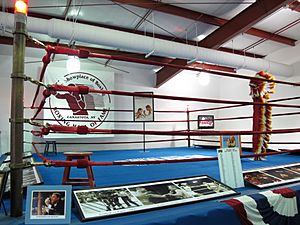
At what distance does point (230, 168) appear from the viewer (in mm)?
1366

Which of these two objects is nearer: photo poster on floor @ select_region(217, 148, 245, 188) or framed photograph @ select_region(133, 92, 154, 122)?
photo poster on floor @ select_region(217, 148, 245, 188)

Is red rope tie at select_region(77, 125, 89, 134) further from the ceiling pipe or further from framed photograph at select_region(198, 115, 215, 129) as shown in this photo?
framed photograph at select_region(198, 115, 215, 129)

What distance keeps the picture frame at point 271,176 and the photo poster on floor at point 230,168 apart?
9cm

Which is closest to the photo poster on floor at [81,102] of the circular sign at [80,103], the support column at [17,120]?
the circular sign at [80,103]

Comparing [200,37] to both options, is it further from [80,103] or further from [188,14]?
[80,103]

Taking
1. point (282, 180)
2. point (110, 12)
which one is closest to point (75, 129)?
point (282, 180)

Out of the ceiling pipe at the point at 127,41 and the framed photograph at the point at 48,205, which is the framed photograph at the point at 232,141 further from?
the framed photograph at the point at 48,205

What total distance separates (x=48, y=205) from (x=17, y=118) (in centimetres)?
37

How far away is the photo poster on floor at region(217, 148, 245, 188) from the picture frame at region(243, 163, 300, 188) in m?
0.09

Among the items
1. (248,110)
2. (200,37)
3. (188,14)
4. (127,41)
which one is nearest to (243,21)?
(188,14)

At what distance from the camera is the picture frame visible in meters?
1.40

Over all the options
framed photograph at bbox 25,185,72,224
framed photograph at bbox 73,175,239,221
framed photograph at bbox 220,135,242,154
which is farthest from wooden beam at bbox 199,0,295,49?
framed photograph at bbox 25,185,72,224

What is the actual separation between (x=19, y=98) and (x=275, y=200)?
1.37 metres

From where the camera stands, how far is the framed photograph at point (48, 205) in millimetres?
828
